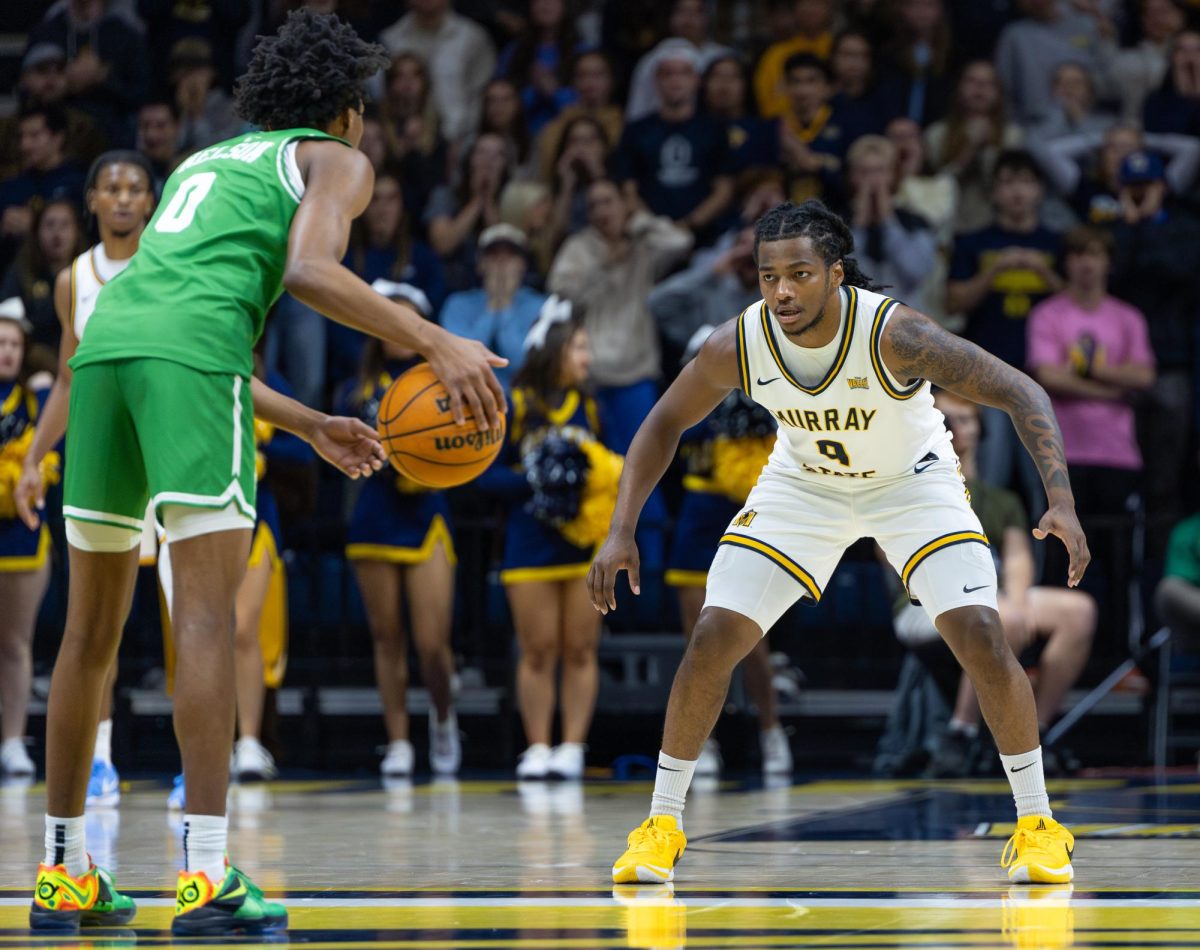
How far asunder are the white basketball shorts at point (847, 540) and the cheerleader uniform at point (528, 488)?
364 cm

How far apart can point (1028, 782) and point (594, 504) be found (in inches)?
167

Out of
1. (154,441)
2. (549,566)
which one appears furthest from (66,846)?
(549,566)

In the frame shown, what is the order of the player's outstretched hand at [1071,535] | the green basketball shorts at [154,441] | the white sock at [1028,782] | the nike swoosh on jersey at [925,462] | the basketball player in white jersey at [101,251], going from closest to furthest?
the green basketball shorts at [154,441], the player's outstretched hand at [1071,535], the white sock at [1028,782], the nike swoosh on jersey at [925,462], the basketball player in white jersey at [101,251]

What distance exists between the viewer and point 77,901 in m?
4.38

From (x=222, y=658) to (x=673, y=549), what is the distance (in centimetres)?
537

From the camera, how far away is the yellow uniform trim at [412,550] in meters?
9.33

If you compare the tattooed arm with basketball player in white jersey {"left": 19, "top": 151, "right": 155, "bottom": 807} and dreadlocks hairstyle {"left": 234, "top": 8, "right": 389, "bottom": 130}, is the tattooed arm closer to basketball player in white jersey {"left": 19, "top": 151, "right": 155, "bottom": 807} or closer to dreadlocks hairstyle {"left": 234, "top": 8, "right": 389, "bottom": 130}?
dreadlocks hairstyle {"left": 234, "top": 8, "right": 389, "bottom": 130}

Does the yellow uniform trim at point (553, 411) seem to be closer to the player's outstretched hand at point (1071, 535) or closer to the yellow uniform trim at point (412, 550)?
the yellow uniform trim at point (412, 550)

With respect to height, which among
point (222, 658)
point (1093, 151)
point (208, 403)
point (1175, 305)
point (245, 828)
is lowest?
point (245, 828)

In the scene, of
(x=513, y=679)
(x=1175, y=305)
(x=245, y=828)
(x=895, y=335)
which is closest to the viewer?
(x=895, y=335)

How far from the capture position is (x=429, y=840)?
20.6ft

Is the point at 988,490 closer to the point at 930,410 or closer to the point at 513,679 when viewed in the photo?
the point at 513,679

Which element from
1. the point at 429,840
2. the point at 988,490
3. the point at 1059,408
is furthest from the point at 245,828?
the point at 1059,408

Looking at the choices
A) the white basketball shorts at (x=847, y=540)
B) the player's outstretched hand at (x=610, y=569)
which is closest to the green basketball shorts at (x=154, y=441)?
the player's outstretched hand at (x=610, y=569)
